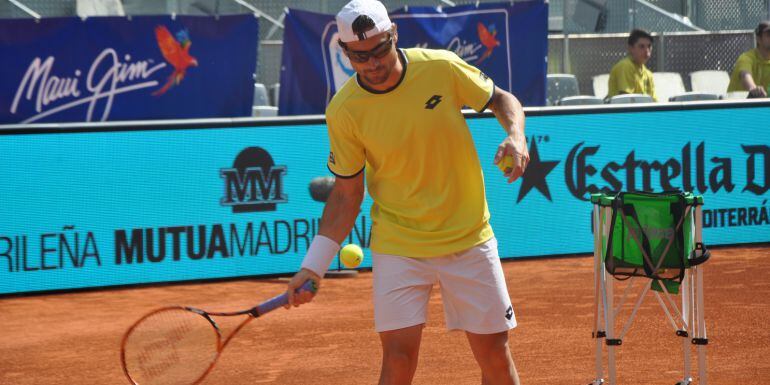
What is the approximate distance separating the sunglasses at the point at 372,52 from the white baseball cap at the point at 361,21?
0.05m

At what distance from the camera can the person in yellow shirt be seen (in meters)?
4.54

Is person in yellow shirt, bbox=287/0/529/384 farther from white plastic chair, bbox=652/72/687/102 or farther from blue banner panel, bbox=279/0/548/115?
white plastic chair, bbox=652/72/687/102

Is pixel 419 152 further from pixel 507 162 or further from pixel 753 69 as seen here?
pixel 753 69

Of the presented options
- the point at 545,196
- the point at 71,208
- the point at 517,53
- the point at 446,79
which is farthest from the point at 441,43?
the point at 446,79

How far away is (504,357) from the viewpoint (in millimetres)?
4645

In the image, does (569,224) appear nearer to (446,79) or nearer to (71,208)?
(71,208)

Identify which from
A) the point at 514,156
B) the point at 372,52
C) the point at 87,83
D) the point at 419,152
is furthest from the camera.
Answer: the point at 87,83

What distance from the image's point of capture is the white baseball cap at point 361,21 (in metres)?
4.35

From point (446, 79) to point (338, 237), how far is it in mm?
759

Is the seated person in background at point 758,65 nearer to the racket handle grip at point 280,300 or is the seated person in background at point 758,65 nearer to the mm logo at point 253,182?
the mm logo at point 253,182

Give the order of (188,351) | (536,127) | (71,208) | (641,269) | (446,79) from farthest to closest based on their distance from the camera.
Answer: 1. (536,127)
2. (71,208)
3. (641,269)
4. (188,351)
5. (446,79)

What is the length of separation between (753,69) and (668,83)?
139cm

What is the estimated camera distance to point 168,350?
4.88 meters

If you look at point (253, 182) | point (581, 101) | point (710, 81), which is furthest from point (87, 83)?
point (710, 81)
